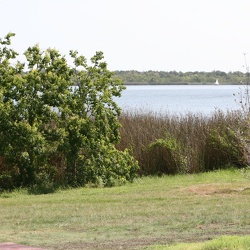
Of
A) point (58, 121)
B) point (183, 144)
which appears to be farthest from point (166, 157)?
point (58, 121)

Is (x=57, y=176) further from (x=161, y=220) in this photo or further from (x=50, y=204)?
(x=161, y=220)

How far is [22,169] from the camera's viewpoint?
1997cm

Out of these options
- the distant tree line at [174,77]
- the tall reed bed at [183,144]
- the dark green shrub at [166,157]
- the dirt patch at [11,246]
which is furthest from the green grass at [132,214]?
the distant tree line at [174,77]

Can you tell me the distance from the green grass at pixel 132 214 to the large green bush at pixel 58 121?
3.53 feet

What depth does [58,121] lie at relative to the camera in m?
19.9

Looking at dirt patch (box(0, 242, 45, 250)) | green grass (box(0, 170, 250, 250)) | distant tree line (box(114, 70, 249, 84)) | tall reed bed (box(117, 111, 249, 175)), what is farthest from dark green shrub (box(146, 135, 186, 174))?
distant tree line (box(114, 70, 249, 84))

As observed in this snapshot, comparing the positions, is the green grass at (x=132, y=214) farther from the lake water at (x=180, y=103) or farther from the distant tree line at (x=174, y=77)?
the distant tree line at (x=174, y=77)

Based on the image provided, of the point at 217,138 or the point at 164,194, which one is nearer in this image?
the point at 164,194

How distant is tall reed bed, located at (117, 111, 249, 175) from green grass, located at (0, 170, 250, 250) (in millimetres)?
1551

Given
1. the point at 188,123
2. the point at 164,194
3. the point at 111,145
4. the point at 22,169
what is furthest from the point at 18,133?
the point at 188,123

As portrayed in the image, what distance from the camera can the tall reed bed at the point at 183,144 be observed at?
2236 centimetres

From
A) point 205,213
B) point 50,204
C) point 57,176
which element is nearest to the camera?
point 205,213

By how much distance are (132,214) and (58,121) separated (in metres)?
6.77

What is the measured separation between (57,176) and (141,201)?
16.7ft
